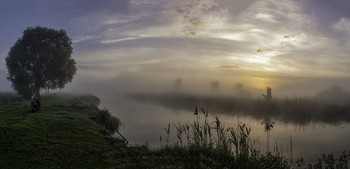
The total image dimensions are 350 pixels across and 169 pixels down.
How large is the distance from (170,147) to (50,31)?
4901cm

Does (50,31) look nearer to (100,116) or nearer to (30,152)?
(100,116)

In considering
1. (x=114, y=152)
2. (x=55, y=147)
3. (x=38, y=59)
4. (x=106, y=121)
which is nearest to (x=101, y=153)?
(x=114, y=152)

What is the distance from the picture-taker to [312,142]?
29375 mm

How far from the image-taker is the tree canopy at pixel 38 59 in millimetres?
49562

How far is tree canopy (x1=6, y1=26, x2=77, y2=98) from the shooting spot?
163 ft

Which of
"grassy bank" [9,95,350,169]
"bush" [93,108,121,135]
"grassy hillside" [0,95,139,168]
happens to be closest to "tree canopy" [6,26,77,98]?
"bush" [93,108,121,135]

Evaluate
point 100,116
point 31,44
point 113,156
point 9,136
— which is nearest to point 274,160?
point 113,156

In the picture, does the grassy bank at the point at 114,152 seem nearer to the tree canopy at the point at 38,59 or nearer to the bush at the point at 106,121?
the bush at the point at 106,121

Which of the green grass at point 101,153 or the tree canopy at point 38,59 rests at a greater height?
the tree canopy at point 38,59

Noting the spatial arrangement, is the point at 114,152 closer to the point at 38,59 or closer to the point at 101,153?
the point at 101,153

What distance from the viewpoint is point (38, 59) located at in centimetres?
5094

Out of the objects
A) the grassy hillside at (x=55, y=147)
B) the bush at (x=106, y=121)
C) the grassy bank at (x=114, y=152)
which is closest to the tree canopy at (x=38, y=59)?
the bush at (x=106, y=121)

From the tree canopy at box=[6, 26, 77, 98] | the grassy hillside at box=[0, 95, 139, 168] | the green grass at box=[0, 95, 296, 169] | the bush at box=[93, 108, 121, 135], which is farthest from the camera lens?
the tree canopy at box=[6, 26, 77, 98]

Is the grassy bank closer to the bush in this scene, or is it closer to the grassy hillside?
the grassy hillside
